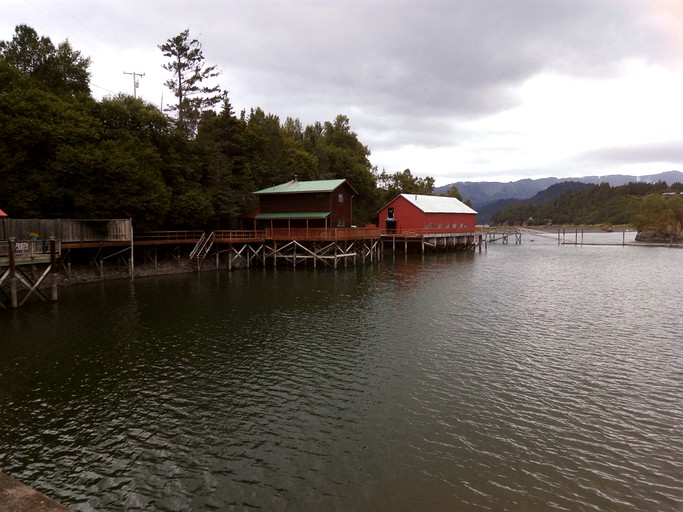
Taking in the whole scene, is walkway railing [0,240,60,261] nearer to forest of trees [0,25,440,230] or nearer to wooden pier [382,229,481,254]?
forest of trees [0,25,440,230]

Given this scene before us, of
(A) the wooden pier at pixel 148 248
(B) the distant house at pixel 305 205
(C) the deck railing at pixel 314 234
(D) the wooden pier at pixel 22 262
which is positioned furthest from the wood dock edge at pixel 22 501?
(B) the distant house at pixel 305 205

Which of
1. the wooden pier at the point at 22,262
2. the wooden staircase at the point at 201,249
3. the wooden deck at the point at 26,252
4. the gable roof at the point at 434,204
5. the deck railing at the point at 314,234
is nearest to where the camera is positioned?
the wooden pier at the point at 22,262

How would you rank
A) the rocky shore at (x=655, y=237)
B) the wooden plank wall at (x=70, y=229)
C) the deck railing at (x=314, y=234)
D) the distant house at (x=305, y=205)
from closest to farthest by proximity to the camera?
the wooden plank wall at (x=70, y=229) < the deck railing at (x=314, y=234) < the distant house at (x=305, y=205) < the rocky shore at (x=655, y=237)

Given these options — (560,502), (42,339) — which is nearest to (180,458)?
(560,502)

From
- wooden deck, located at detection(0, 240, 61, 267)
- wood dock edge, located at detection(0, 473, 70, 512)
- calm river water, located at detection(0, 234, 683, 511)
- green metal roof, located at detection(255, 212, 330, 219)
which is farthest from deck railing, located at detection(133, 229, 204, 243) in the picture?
wood dock edge, located at detection(0, 473, 70, 512)

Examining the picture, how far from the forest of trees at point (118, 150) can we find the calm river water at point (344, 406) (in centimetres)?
1102

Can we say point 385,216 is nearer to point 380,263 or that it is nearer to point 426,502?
point 380,263

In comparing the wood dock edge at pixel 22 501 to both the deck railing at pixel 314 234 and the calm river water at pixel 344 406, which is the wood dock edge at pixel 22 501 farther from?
the deck railing at pixel 314 234

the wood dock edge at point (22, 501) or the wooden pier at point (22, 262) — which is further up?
the wooden pier at point (22, 262)

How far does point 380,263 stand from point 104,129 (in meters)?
33.2

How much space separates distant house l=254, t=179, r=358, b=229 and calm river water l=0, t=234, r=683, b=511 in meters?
22.6

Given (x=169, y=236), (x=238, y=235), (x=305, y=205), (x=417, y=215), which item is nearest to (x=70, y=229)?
(x=169, y=236)

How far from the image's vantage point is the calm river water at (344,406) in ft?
28.2

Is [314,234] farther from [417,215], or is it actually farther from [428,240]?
[428,240]
